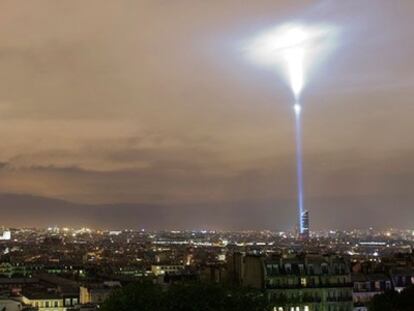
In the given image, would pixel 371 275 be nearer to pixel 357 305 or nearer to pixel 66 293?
pixel 357 305

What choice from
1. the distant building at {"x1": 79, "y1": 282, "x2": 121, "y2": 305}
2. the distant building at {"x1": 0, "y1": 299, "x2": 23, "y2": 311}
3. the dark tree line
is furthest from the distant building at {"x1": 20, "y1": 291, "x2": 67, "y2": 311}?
the dark tree line

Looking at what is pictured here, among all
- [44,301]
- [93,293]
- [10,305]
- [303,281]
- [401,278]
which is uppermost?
[401,278]

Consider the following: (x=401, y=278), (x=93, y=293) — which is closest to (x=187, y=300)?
(x=401, y=278)

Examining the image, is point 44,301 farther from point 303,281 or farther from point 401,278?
point 401,278

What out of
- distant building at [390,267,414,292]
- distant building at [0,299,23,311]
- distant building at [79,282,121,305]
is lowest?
distant building at [0,299,23,311]

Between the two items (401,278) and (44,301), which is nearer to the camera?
(401,278)

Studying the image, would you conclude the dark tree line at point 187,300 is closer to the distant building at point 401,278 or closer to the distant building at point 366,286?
the distant building at point 366,286

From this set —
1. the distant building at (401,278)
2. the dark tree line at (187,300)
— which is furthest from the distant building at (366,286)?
the dark tree line at (187,300)

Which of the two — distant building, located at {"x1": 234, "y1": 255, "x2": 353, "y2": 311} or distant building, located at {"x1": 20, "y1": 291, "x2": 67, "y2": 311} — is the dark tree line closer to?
distant building, located at {"x1": 234, "y1": 255, "x2": 353, "y2": 311}
